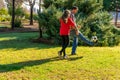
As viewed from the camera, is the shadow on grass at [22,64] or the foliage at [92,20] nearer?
the shadow on grass at [22,64]

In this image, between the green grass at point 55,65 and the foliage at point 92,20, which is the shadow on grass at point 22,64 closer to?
the green grass at point 55,65

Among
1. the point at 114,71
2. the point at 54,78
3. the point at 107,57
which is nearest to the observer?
the point at 54,78

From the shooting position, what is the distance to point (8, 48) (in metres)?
12.7

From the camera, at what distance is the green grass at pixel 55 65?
865 cm

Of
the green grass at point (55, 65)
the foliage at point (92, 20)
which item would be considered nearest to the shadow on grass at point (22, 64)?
the green grass at point (55, 65)

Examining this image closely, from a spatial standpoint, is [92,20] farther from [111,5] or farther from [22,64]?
[111,5]

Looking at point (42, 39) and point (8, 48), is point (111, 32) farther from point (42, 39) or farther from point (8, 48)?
point (8, 48)

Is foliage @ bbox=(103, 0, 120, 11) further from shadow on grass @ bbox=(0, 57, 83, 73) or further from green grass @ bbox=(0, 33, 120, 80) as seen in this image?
shadow on grass @ bbox=(0, 57, 83, 73)

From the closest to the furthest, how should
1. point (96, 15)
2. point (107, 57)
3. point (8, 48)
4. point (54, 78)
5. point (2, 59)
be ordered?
1. point (54, 78)
2. point (2, 59)
3. point (107, 57)
4. point (8, 48)
5. point (96, 15)

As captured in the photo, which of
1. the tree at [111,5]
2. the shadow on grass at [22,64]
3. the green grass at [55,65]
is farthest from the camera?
the tree at [111,5]

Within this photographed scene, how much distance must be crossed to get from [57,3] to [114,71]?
7.00m

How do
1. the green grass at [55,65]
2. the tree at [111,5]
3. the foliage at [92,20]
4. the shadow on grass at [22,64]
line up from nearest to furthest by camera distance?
the green grass at [55,65] < the shadow on grass at [22,64] < the foliage at [92,20] < the tree at [111,5]

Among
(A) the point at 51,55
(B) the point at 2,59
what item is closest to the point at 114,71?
(A) the point at 51,55

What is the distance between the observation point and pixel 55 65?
9.62 m
